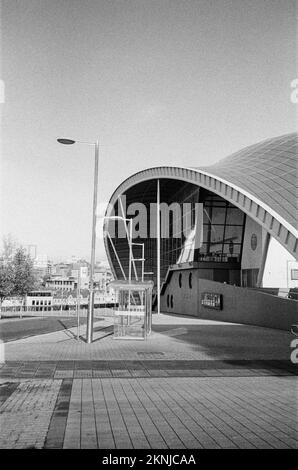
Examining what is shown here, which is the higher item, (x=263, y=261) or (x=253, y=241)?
(x=253, y=241)

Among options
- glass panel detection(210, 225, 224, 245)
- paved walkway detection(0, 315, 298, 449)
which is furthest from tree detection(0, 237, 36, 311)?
paved walkway detection(0, 315, 298, 449)

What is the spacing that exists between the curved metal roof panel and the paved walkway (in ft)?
36.3

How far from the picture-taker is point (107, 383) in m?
9.24

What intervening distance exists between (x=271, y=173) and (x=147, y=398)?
21882 millimetres

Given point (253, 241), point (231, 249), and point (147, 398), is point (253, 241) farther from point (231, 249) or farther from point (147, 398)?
point (147, 398)

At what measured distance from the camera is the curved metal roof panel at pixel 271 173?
941 inches

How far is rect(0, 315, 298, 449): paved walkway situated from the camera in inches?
228

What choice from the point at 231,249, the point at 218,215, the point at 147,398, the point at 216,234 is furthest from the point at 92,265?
the point at 218,215

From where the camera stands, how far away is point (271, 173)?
2747 centimetres

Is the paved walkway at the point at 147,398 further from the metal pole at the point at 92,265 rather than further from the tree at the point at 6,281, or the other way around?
the tree at the point at 6,281

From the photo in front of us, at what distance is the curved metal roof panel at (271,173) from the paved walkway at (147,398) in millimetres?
11074
